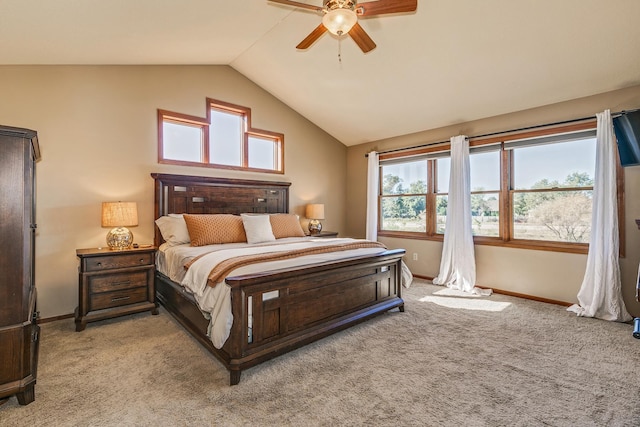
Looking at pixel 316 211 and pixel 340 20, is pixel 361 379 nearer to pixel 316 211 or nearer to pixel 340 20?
pixel 340 20

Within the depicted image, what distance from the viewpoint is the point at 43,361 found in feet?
7.70

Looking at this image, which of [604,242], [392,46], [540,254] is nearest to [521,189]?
[540,254]

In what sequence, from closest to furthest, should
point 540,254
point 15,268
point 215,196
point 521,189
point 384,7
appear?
point 15,268 → point 384,7 → point 540,254 → point 521,189 → point 215,196

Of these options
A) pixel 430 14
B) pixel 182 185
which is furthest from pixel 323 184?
pixel 430 14

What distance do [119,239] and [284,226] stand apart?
1.96 meters

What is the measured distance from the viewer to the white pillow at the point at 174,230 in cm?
353

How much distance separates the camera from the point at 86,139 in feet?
11.2

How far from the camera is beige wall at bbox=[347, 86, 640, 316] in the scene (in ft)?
10.8

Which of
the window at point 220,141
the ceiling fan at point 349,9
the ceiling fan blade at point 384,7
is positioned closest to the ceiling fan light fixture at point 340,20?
the ceiling fan at point 349,9

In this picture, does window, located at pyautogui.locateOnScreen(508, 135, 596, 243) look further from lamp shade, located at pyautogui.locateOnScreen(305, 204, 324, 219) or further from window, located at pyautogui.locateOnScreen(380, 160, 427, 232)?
lamp shade, located at pyautogui.locateOnScreen(305, 204, 324, 219)

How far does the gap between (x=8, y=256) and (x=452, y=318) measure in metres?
3.71

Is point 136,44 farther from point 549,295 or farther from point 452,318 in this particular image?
point 549,295

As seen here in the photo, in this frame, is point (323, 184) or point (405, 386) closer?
point (405, 386)

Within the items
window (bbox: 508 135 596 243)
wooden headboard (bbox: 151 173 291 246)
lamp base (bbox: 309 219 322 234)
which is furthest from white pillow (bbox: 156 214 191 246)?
window (bbox: 508 135 596 243)
